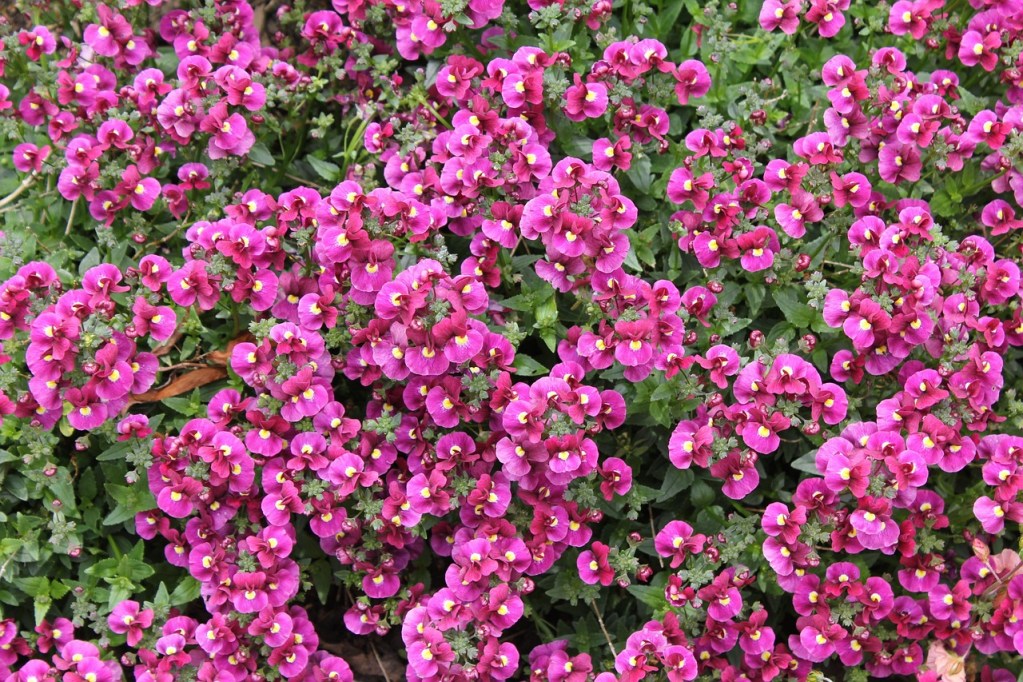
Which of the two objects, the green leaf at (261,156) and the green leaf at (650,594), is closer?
the green leaf at (650,594)

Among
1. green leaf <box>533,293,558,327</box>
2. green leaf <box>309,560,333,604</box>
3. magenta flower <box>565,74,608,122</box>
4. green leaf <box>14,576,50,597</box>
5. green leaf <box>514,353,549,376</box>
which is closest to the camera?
green leaf <box>14,576,50,597</box>

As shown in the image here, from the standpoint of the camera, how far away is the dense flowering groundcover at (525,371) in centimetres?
383

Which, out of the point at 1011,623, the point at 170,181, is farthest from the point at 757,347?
the point at 170,181

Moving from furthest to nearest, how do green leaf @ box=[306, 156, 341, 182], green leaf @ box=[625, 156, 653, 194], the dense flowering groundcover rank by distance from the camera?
green leaf @ box=[306, 156, 341, 182], green leaf @ box=[625, 156, 653, 194], the dense flowering groundcover

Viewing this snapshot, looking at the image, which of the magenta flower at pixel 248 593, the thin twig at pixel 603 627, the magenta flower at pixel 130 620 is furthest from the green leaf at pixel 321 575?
the thin twig at pixel 603 627

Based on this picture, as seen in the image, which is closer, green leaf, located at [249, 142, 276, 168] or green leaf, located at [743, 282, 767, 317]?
green leaf, located at [743, 282, 767, 317]

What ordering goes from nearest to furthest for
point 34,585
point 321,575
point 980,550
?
point 980,550 → point 34,585 → point 321,575

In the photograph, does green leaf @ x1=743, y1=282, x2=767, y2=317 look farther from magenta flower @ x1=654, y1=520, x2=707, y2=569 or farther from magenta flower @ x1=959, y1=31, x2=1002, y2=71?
magenta flower @ x1=959, y1=31, x2=1002, y2=71

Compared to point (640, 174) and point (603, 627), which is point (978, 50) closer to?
point (640, 174)

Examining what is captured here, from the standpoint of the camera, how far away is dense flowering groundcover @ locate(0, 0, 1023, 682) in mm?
3834

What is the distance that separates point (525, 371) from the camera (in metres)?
4.05

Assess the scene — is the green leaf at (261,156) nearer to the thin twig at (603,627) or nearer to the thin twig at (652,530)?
the thin twig at (652,530)

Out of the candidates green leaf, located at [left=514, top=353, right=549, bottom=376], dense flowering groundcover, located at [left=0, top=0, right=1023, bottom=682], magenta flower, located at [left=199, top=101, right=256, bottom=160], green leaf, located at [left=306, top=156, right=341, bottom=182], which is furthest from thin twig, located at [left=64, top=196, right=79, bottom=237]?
green leaf, located at [left=514, top=353, right=549, bottom=376]

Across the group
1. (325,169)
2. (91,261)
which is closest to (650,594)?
(325,169)
